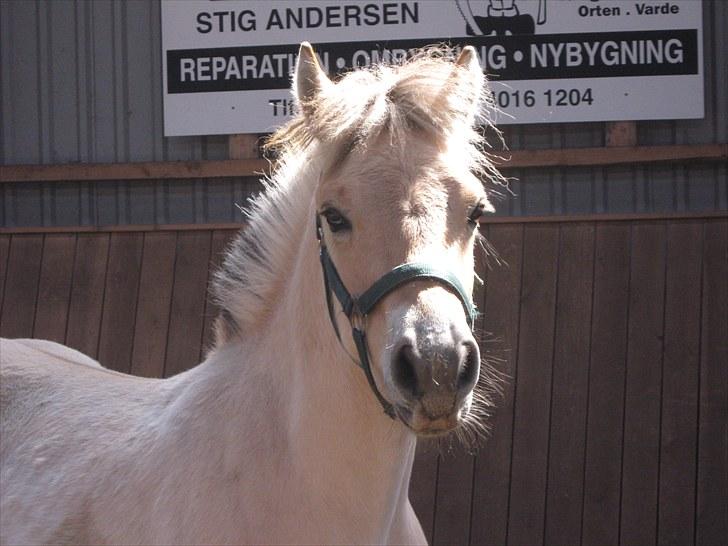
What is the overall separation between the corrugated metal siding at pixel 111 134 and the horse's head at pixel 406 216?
10.9ft

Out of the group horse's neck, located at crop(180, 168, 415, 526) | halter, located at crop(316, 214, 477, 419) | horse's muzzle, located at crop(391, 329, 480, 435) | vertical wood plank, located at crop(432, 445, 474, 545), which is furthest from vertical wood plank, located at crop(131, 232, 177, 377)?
horse's muzzle, located at crop(391, 329, 480, 435)

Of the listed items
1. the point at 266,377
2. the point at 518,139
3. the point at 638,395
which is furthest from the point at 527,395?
the point at 266,377

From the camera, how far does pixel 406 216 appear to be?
230 centimetres

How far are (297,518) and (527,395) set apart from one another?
3341mm

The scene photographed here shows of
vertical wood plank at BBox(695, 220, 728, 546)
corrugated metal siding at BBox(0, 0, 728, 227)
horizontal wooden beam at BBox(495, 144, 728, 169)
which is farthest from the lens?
corrugated metal siding at BBox(0, 0, 728, 227)

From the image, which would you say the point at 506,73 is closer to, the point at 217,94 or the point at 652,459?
the point at 217,94

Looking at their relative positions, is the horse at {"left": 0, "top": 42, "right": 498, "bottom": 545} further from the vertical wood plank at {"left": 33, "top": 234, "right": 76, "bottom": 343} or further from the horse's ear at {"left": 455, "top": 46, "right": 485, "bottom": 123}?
the vertical wood plank at {"left": 33, "top": 234, "right": 76, "bottom": 343}

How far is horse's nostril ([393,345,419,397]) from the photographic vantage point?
209 cm

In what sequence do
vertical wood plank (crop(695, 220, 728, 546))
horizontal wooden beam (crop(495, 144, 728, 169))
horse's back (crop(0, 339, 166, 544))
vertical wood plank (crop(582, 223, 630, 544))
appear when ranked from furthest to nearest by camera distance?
horizontal wooden beam (crop(495, 144, 728, 169)) < vertical wood plank (crop(582, 223, 630, 544)) < vertical wood plank (crop(695, 220, 728, 546)) < horse's back (crop(0, 339, 166, 544))

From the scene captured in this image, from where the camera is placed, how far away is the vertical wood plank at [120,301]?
614 centimetres

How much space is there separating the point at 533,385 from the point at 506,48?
6.39 feet

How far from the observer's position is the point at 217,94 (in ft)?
20.0

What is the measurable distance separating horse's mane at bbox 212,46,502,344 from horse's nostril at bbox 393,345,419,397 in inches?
23.1

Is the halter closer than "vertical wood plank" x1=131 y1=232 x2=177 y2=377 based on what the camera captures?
Yes
